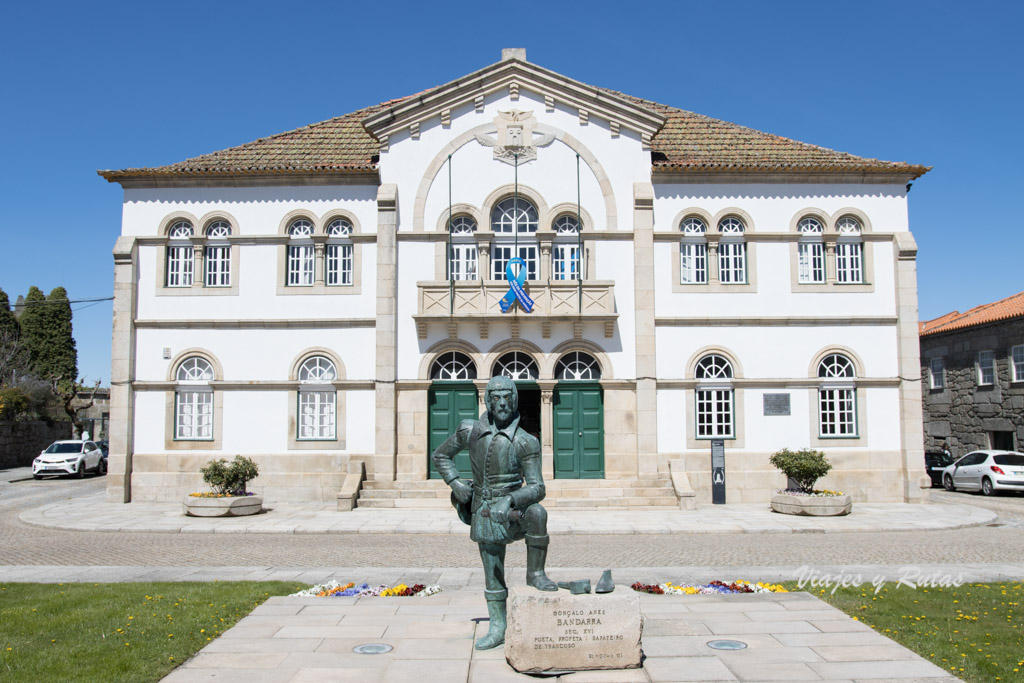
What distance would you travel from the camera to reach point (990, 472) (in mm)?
26219

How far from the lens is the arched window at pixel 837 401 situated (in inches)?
903

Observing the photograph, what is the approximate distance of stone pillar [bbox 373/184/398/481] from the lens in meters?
22.2

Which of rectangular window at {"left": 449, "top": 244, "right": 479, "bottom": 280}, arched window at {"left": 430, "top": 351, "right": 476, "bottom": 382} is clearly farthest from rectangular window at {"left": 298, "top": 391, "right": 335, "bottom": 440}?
rectangular window at {"left": 449, "top": 244, "right": 479, "bottom": 280}

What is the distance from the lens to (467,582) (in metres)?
12.0

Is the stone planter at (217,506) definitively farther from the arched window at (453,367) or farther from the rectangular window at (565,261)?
the rectangular window at (565,261)

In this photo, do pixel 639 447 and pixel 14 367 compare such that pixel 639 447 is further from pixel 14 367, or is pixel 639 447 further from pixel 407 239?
pixel 14 367

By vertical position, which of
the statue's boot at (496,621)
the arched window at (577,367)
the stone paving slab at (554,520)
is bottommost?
the stone paving slab at (554,520)

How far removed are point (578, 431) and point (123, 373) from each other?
498 inches

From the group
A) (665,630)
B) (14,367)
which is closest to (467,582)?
(665,630)

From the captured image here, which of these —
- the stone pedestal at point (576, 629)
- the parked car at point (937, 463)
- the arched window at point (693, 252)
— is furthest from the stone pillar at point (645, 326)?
the stone pedestal at point (576, 629)

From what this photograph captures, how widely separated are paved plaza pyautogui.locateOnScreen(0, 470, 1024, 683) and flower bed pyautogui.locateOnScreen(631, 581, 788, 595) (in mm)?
419

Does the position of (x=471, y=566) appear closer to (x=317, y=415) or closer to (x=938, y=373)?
(x=317, y=415)

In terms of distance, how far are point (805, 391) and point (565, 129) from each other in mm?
9848

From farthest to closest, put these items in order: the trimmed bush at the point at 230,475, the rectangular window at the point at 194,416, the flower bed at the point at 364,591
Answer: the rectangular window at the point at 194,416 < the trimmed bush at the point at 230,475 < the flower bed at the point at 364,591
